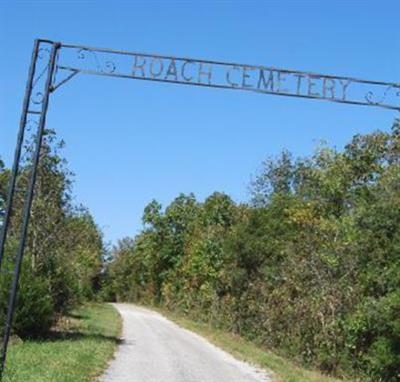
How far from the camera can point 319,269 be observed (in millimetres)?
22656

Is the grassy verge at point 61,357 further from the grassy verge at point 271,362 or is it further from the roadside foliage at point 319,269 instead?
the roadside foliage at point 319,269

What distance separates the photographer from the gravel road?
14.8m

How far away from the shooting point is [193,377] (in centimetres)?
1498

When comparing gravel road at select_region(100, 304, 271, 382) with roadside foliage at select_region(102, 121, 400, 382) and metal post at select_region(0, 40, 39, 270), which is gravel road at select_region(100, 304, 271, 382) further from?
metal post at select_region(0, 40, 39, 270)

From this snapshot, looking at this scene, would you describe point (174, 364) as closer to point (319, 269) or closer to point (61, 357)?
point (61, 357)

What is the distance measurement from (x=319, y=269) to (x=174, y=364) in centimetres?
732

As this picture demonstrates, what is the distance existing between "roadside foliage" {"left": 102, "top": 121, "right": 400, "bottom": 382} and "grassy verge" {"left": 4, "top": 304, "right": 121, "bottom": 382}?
20.8 feet

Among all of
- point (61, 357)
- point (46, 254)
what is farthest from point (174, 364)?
point (46, 254)

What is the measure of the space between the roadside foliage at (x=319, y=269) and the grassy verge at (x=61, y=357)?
635cm

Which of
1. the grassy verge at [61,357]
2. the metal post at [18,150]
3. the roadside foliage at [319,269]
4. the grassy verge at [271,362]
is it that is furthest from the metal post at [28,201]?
the roadside foliage at [319,269]

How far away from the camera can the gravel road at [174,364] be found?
48.4 ft

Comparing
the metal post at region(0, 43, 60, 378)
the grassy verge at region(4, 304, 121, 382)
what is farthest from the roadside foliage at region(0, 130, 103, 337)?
the metal post at region(0, 43, 60, 378)

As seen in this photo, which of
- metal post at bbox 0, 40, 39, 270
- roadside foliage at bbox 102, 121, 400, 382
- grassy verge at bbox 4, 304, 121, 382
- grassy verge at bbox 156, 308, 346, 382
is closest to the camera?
metal post at bbox 0, 40, 39, 270

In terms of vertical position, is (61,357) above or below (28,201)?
below
